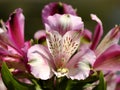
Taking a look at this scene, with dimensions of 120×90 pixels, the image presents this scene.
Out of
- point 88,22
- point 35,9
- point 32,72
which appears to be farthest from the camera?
point 35,9

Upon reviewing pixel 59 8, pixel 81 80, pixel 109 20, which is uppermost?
pixel 59 8

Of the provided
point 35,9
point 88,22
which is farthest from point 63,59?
point 35,9

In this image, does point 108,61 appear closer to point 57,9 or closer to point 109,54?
point 109,54

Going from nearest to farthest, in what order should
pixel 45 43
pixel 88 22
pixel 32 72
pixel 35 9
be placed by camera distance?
pixel 32 72 → pixel 45 43 → pixel 88 22 → pixel 35 9

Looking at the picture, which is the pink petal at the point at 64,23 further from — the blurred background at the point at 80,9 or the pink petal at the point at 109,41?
the blurred background at the point at 80,9

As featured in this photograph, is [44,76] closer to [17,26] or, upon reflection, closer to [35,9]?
[17,26]

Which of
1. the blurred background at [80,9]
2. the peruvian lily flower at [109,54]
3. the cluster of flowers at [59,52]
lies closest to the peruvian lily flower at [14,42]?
the cluster of flowers at [59,52]
